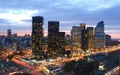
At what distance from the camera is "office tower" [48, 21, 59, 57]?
142000mm

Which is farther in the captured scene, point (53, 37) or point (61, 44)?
point (61, 44)

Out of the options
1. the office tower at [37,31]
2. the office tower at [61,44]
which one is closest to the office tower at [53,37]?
the office tower at [61,44]

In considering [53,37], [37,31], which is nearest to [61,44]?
[53,37]

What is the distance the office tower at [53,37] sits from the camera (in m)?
142

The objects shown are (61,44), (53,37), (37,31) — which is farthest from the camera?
(37,31)

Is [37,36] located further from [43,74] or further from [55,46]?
[43,74]

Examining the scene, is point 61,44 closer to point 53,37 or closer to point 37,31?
point 53,37

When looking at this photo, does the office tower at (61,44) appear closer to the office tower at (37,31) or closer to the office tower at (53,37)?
the office tower at (53,37)

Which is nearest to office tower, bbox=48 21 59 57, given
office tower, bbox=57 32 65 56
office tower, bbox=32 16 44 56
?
office tower, bbox=57 32 65 56

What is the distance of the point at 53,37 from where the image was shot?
151 meters

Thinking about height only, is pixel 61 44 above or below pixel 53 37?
below

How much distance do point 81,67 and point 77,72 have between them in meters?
1.88

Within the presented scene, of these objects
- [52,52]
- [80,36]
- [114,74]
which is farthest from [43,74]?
[80,36]

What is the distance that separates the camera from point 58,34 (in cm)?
15438
